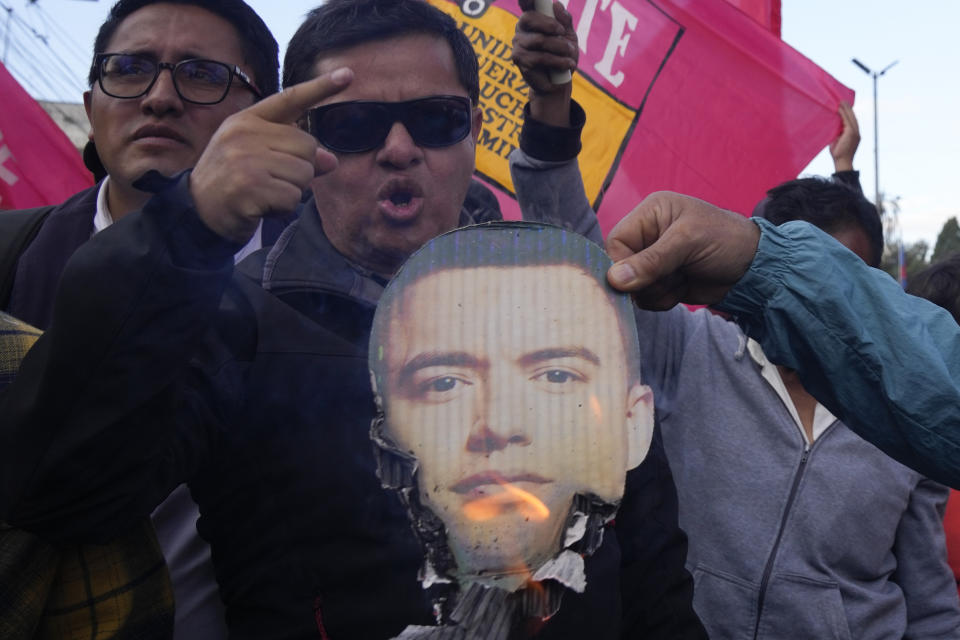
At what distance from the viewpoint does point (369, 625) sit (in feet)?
3.75

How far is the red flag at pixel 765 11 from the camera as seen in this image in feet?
10.5

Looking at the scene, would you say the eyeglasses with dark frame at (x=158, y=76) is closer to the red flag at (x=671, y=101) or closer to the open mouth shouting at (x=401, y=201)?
the open mouth shouting at (x=401, y=201)

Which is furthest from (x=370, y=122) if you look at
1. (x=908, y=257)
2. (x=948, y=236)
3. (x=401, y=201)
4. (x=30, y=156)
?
(x=948, y=236)

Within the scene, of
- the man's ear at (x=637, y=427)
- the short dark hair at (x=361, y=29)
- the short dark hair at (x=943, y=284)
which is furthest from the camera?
the short dark hair at (x=943, y=284)

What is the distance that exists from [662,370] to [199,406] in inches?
47.1

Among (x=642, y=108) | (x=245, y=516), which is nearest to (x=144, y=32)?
(x=245, y=516)

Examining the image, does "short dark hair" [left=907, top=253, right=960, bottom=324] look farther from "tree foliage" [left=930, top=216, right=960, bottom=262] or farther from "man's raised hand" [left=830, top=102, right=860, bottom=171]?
"tree foliage" [left=930, top=216, right=960, bottom=262]

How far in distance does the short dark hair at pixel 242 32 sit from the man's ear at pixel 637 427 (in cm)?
125

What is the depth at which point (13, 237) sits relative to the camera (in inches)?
69.0

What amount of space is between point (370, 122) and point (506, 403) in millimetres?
489

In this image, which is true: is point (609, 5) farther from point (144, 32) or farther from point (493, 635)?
point (493, 635)

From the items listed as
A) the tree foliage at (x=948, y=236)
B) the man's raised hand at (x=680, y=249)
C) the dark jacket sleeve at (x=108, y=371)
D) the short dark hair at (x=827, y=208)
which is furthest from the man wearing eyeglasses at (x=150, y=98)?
the tree foliage at (x=948, y=236)

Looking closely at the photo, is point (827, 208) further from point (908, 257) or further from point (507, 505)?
point (908, 257)

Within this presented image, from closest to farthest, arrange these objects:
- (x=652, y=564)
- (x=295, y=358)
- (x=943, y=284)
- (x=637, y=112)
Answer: (x=295, y=358) → (x=652, y=564) → (x=943, y=284) → (x=637, y=112)
